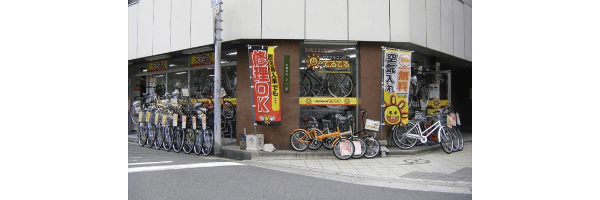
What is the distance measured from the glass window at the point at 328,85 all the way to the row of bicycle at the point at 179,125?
293 cm

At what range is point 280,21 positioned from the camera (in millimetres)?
10070

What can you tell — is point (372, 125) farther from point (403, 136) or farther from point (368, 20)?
point (368, 20)

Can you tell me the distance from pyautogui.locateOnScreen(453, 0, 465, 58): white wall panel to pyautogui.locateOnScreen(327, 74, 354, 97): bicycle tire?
18.5 ft

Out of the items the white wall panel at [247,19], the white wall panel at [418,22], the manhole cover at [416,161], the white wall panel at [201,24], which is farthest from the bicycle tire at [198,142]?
the white wall panel at [418,22]

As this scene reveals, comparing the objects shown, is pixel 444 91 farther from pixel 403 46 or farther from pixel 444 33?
pixel 403 46

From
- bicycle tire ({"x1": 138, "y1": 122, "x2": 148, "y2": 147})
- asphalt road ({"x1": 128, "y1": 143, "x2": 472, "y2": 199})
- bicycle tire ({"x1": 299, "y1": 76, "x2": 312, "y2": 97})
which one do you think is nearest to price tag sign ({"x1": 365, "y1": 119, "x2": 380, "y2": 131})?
bicycle tire ({"x1": 299, "y1": 76, "x2": 312, "y2": 97})

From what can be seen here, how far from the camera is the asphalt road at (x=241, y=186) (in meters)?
5.52

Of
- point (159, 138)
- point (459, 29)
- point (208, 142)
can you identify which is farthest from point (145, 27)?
point (459, 29)

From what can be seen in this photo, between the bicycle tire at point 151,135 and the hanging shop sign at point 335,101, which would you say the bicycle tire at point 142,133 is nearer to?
the bicycle tire at point 151,135

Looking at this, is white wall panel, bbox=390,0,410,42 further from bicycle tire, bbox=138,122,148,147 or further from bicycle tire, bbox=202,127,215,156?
bicycle tire, bbox=138,122,148,147

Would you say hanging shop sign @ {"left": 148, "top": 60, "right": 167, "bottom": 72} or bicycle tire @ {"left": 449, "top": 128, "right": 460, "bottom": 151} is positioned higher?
hanging shop sign @ {"left": 148, "top": 60, "right": 167, "bottom": 72}

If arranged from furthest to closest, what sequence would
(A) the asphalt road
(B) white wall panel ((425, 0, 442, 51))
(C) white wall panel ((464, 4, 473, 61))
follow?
(C) white wall panel ((464, 4, 473, 61)), (B) white wall panel ((425, 0, 442, 51)), (A) the asphalt road

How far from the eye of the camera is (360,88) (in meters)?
10.6

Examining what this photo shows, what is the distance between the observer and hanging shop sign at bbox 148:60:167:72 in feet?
50.7
